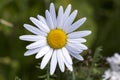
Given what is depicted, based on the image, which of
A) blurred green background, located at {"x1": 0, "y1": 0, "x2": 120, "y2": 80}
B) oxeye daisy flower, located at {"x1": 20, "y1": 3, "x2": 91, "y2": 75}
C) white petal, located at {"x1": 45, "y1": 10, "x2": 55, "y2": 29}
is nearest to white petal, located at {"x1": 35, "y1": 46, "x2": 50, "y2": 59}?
oxeye daisy flower, located at {"x1": 20, "y1": 3, "x2": 91, "y2": 75}

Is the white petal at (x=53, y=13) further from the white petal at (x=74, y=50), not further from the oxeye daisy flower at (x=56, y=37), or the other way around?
the white petal at (x=74, y=50)

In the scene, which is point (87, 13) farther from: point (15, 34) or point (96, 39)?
point (15, 34)

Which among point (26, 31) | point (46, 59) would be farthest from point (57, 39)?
point (26, 31)

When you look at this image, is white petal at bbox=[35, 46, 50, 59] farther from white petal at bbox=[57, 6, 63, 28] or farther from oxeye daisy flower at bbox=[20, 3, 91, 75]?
white petal at bbox=[57, 6, 63, 28]

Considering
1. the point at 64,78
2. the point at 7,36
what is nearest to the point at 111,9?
the point at 7,36

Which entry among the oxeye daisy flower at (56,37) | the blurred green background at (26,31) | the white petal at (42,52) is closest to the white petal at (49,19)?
the oxeye daisy flower at (56,37)
